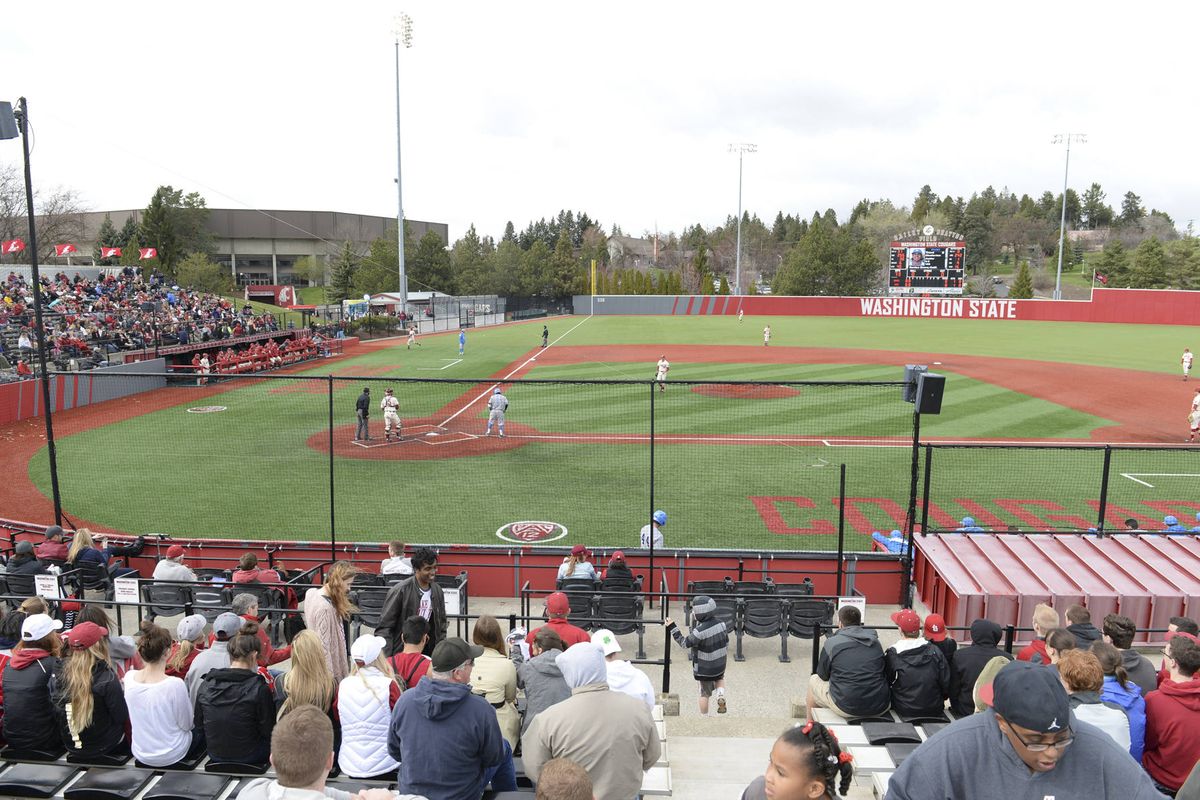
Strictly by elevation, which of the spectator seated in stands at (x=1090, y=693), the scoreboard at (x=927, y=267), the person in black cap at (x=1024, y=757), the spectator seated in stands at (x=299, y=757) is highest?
the scoreboard at (x=927, y=267)

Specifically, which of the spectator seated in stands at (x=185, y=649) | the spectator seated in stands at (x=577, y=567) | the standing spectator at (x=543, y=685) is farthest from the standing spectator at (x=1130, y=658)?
the spectator seated in stands at (x=185, y=649)

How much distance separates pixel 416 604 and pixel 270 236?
368ft

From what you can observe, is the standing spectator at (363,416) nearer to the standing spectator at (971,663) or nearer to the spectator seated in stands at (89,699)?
the spectator seated in stands at (89,699)

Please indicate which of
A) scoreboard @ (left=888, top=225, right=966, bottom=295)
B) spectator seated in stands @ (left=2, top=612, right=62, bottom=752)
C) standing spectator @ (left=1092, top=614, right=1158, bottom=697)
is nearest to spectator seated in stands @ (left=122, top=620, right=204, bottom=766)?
spectator seated in stands @ (left=2, top=612, right=62, bottom=752)

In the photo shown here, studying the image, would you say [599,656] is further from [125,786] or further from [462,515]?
[462,515]

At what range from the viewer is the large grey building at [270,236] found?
353ft

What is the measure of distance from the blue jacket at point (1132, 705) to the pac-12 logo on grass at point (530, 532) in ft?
37.0

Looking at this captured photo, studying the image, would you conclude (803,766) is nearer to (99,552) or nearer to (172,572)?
(172,572)

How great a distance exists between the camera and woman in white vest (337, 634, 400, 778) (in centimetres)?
592

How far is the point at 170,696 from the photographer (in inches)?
240

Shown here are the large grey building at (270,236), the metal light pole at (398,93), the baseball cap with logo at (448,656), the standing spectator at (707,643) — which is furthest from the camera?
the large grey building at (270,236)

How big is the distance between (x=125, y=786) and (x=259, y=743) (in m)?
0.92

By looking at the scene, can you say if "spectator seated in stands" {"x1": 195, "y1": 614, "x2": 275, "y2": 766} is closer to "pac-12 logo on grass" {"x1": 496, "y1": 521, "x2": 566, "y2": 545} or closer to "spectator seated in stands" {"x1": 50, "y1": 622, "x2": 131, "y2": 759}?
"spectator seated in stands" {"x1": 50, "y1": 622, "x2": 131, "y2": 759}

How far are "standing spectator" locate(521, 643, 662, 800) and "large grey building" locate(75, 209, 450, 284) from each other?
363 ft
